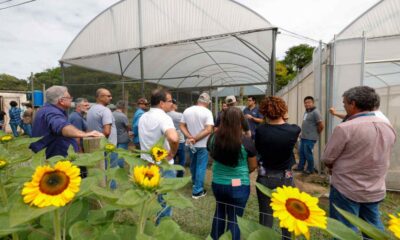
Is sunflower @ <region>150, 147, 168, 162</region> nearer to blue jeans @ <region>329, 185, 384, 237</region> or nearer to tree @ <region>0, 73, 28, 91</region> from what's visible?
blue jeans @ <region>329, 185, 384, 237</region>

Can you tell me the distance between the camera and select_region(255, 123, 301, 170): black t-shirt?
2.38 metres

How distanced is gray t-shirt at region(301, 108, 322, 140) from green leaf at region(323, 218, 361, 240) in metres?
5.19

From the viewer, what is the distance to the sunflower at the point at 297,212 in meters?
0.57

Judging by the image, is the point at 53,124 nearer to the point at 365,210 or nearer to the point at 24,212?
the point at 24,212

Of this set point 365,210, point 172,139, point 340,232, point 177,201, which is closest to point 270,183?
point 365,210

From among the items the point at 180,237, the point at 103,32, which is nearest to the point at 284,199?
the point at 180,237

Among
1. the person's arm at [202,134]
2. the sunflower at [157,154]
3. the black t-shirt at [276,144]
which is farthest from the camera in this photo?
the person's arm at [202,134]

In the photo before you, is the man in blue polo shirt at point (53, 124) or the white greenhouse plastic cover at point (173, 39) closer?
the man in blue polo shirt at point (53, 124)

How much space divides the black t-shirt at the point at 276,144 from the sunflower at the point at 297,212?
1.78 metres

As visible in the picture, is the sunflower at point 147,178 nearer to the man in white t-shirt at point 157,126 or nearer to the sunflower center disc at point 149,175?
the sunflower center disc at point 149,175

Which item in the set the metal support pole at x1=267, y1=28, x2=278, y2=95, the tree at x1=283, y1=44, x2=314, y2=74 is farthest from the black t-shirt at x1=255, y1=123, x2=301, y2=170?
the tree at x1=283, y1=44, x2=314, y2=74

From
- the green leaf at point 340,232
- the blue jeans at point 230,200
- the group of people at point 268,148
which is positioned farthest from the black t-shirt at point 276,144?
the green leaf at point 340,232

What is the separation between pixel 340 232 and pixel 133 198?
48 centimetres

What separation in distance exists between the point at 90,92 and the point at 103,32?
1.96 metres
